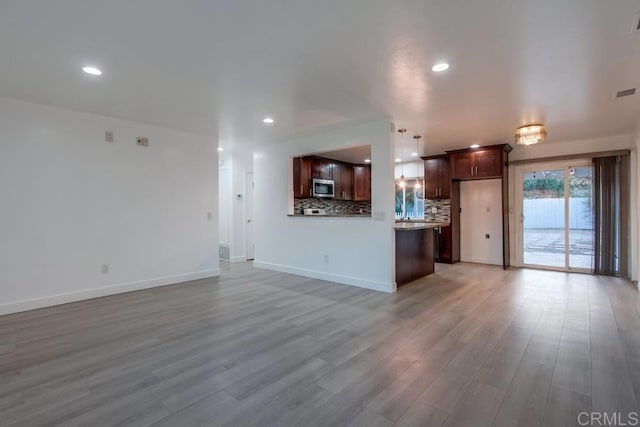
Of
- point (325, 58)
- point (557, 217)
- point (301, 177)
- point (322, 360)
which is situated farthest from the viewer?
point (557, 217)

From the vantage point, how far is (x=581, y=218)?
19.4ft

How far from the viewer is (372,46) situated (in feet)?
8.18

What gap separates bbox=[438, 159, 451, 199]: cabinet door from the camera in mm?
7008

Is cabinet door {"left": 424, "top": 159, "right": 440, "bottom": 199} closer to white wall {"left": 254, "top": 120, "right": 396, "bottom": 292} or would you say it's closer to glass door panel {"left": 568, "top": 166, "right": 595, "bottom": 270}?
glass door panel {"left": 568, "top": 166, "right": 595, "bottom": 270}

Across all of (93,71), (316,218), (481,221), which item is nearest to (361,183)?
(481,221)

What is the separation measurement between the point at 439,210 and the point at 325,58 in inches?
225

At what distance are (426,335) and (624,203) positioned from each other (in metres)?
5.19

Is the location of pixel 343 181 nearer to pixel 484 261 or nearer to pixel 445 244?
pixel 445 244

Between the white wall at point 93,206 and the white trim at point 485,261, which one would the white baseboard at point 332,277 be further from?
the white trim at point 485,261

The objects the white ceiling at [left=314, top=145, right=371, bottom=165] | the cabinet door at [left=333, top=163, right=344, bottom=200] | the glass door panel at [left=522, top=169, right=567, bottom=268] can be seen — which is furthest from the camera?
the cabinet door at [left=333, top=163, right=344, bottom=200]

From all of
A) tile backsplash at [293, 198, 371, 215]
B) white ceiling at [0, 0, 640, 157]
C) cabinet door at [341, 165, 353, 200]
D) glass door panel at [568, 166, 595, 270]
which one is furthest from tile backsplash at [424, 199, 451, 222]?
white ceiling at [0, 0, 640, 157]

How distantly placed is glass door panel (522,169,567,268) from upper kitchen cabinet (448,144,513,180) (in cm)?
87

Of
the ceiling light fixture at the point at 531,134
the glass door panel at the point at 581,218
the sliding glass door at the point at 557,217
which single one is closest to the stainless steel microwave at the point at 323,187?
the ceiling light fixture at the point at 531,134

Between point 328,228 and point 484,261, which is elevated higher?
point 328,228
